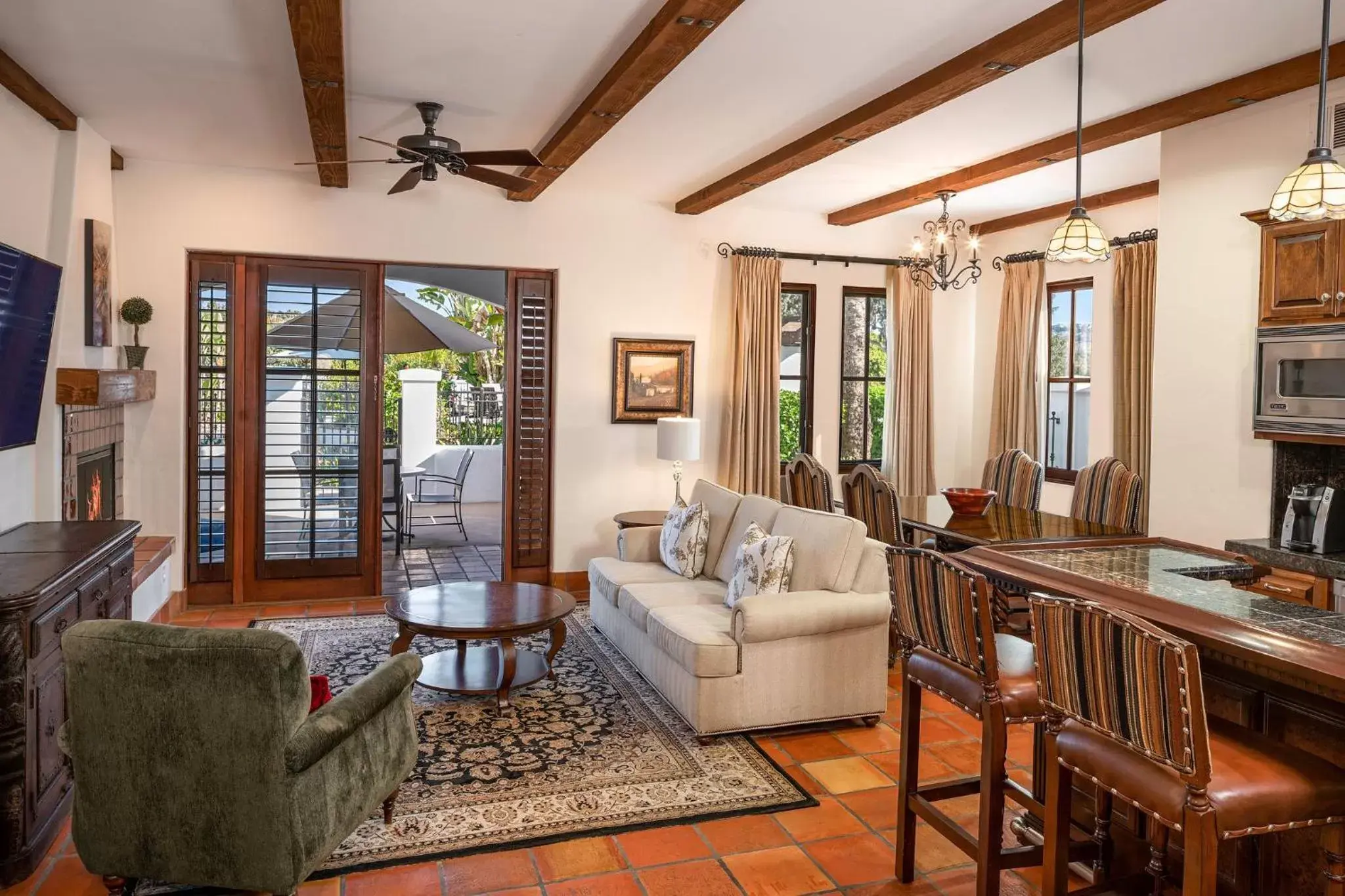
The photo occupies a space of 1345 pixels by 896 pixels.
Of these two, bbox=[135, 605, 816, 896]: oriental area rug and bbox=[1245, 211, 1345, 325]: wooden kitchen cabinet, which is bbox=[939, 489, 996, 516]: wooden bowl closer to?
bbox=[1245, 211, 1345, 325]: wooden kitchen cabinet

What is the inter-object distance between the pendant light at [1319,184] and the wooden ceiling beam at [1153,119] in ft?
4.83

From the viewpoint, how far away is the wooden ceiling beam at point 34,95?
395 cm

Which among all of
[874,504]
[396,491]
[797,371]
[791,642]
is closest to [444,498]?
[396,491]

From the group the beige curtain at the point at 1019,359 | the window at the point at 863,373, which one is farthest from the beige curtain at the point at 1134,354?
the window at the point at 863,373

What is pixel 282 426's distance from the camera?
623cm

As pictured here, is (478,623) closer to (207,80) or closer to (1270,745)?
(207,80)

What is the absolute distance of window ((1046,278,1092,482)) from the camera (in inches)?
266

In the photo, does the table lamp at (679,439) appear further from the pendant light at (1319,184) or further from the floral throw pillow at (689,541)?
the pendant light at (1319,184)

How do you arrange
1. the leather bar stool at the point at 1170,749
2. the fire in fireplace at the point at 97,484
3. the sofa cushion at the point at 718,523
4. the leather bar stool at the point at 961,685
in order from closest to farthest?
the leather bar stool at the point at 1170,749, the leather bar stool at the point at 961,685, the fire in fireplace at the point at 97,484, the sofa cushion at the point at 718,523

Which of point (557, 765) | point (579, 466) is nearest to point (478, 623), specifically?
point (557, 765)

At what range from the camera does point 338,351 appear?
629cm

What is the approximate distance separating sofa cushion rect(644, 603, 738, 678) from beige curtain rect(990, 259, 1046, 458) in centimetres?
350

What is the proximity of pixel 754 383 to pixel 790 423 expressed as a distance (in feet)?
1.95

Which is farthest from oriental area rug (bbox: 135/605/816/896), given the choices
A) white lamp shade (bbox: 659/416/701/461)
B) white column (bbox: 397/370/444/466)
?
white column (bbox: 397/370/444/466)
